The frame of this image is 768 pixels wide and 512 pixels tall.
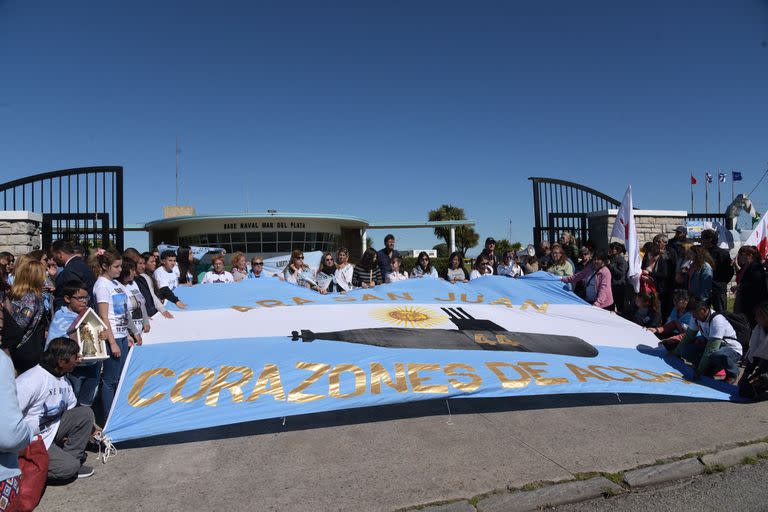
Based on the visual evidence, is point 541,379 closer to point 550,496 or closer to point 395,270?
point 550,496

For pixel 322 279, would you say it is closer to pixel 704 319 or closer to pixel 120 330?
pixel 120 330

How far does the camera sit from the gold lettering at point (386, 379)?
184 inches

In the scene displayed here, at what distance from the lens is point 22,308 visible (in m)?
5.16

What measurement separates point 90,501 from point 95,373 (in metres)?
1.49

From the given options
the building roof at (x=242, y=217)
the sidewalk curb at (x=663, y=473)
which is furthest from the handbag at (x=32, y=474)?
the building roof at (x=242, y=217)

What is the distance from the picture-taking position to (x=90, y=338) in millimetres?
4543

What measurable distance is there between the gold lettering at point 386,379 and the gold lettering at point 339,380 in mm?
103

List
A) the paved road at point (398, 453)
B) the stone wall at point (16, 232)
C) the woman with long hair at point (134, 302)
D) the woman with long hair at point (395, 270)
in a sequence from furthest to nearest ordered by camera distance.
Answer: the stone wall at point (16, 232), the woman with long hair at point (395, 270), the woman with long hair at point (134, 302), the paved road at point (398, 453)

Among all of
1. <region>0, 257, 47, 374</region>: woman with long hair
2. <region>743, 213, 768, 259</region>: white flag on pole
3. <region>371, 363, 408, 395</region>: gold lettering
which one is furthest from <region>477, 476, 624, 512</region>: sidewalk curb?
<region>743, 213, 768, 259</region>: white flag on pole

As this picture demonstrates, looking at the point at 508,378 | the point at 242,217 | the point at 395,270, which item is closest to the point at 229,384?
the point at 508,378

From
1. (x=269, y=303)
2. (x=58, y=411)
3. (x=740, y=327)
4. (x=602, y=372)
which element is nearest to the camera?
(x=58, y=411)

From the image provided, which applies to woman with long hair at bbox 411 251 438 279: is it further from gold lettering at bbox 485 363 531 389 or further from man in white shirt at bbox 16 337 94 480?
man in white shirt at bbox 16 337 94 480

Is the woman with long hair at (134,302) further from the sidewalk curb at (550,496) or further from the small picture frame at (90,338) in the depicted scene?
the sidewalk curb at (550,496)

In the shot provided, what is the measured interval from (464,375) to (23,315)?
14.8ft
